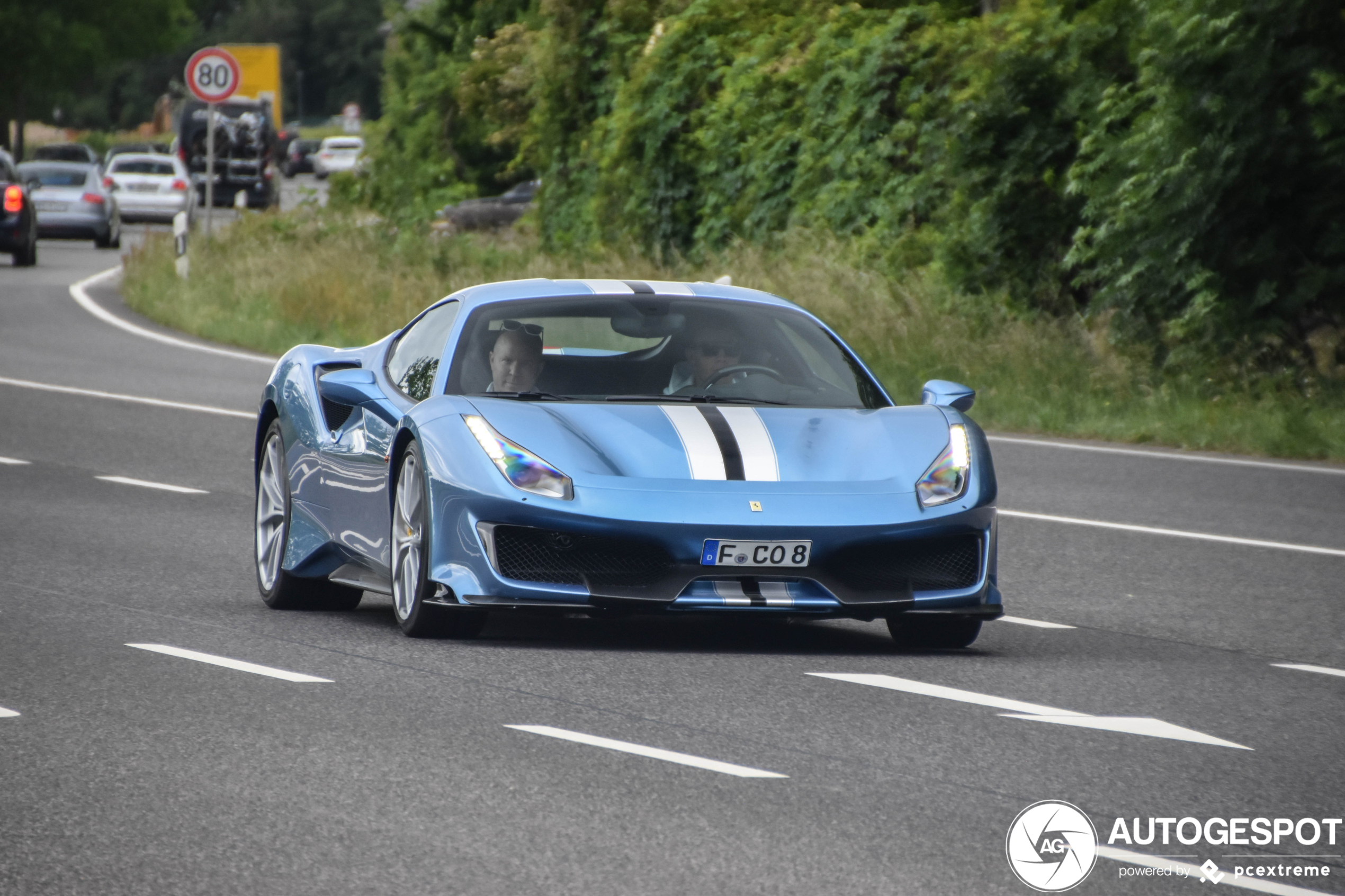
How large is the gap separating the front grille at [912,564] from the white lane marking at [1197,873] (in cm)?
255

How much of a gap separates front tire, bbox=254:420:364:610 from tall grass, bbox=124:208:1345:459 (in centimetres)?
842

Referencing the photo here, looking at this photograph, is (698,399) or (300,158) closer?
(698,399)

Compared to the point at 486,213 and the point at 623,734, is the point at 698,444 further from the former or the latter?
the point at 486,213

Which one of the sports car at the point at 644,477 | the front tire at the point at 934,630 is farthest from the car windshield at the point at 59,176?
the front tire at the point at 934,630

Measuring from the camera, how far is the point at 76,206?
44.3m

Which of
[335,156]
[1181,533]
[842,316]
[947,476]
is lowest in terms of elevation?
[335,156]

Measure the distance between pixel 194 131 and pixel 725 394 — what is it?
60.5 meters

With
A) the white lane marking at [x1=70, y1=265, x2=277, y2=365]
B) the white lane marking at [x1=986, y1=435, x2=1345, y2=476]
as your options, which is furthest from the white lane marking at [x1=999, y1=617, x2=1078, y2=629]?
the white lane marking at [x1=70, y1=265, x2=277, y2=365]

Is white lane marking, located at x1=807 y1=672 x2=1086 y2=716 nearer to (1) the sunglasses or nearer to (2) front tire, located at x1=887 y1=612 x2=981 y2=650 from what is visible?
(2) front tire, located at x1=887 y1=612 x2=981 y2=650

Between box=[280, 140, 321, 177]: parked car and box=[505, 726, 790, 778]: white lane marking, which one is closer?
box=[505, 726, 790, 778]: white lane marking

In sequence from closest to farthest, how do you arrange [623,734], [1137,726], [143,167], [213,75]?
[623,734], [1137,726], [213,75], [143,167]

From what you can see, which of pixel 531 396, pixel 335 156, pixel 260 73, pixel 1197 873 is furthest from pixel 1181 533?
pixel 335 156

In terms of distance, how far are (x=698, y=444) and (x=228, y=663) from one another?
→ 5.35 feet

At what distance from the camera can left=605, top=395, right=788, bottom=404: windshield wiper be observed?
27.1ft
